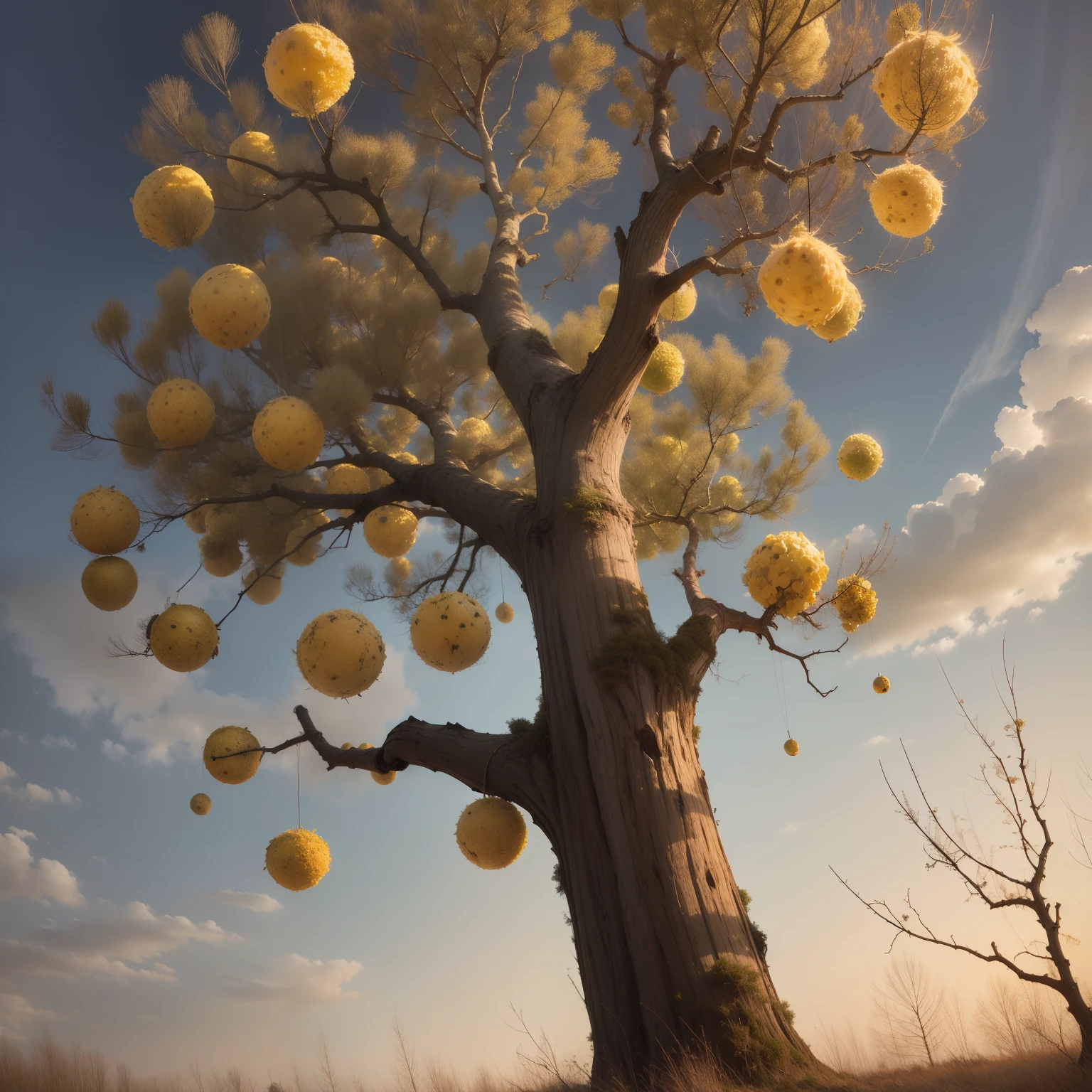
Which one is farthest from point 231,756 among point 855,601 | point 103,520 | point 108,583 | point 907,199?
point 907,199

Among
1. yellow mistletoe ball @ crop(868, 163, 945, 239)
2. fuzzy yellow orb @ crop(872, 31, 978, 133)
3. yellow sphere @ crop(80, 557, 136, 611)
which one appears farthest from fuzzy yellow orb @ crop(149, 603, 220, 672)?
fuzzy yellow orb @ crop(872, 31, 978, 133)

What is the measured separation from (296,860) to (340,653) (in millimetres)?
1451

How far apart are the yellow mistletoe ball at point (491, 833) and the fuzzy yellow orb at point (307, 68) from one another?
4293 mm

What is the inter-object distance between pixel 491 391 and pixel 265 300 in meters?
3.78

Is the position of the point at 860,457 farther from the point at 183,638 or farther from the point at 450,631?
the point at 183,638

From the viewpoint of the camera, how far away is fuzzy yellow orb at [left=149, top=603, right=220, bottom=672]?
4758mm

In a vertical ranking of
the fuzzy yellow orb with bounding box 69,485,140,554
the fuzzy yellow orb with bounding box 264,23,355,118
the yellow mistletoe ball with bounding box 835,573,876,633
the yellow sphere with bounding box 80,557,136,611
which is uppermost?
the fuzzy yellow orb with bounding box 264,23,355,118

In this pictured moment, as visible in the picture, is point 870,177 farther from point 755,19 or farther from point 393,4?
point 393,4

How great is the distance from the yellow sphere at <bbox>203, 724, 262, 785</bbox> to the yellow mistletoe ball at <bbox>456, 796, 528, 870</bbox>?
147 cm

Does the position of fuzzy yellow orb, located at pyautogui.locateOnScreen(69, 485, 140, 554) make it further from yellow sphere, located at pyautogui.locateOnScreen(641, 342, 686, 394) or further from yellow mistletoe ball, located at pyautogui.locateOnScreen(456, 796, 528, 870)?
yellow sphere, located at pyautogui.locateOnScreen(641, 342, 686, 394)

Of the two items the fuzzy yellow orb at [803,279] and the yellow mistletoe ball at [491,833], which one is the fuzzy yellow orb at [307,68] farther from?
the yellow mistletoe ball at [491,833]

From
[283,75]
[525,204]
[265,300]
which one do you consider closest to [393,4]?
[525,204]

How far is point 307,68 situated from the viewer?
15.1 ft

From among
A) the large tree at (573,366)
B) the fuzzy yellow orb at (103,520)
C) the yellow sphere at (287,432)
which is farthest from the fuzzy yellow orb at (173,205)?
the fuzzy yellow orb at (103,520)
